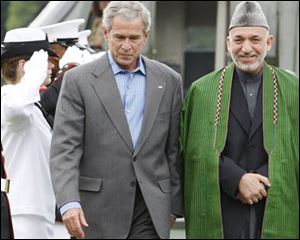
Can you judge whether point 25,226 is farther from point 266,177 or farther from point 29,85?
point 266,177

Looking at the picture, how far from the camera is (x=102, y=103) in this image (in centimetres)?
700

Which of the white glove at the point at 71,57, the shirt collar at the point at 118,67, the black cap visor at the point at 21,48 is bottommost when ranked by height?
the white glove at the point at 71,57

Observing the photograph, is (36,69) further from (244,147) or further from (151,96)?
(244,147)

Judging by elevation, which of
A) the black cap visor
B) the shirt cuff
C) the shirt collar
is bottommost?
the shirt cuff

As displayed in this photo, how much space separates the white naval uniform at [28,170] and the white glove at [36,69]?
0.04m

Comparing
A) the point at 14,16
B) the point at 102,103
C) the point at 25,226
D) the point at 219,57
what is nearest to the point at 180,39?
the point at 219,57

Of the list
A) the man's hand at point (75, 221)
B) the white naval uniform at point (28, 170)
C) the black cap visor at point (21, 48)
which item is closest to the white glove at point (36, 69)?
the white naval uniform at point (28, 170)

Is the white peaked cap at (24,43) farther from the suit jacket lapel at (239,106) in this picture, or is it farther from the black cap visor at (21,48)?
the suit jacket lapel at (239,106)

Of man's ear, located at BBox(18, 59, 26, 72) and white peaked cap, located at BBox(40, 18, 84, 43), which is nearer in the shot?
man's ear, located at BBox(18, 59, 26, 72)

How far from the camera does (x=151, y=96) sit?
7.04 metres

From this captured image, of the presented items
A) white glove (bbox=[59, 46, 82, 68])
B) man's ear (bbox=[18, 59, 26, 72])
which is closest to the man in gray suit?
man's ear (bbox=[18, 59, 26, 72])

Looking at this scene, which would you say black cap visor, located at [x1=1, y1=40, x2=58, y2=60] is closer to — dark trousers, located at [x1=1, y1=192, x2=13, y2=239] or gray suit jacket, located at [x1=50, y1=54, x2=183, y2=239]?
gray suit jacket, located at [x1=50, y1=54, x2=183, y2=239]

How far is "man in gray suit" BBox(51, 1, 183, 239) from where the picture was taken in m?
6.96

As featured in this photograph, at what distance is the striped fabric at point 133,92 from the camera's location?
7.02m
